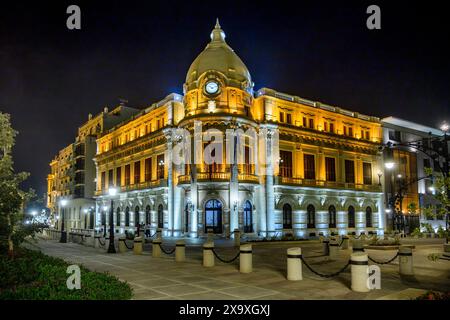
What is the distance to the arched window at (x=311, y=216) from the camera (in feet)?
158

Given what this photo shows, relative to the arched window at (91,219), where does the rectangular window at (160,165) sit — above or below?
above

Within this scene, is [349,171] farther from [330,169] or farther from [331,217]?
[331,217]

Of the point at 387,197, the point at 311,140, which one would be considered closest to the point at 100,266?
the point at 311,140

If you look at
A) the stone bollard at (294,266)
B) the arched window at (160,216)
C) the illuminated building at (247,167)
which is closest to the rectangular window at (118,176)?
the illuminated building at (247,167)

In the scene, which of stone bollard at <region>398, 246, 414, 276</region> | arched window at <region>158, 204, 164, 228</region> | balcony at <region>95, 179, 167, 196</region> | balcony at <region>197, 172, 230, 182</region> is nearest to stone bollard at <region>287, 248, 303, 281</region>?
stone bollard at <region>398, 246, 414, 276</region>

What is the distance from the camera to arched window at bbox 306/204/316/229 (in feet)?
158

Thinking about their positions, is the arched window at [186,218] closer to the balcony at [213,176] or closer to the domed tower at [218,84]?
the balcony at [213,176]

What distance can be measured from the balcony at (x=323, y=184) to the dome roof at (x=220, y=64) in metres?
11.1

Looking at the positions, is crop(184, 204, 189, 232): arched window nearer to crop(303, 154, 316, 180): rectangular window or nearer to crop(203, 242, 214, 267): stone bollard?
crop(303, 154, 316, 180): rectangular window

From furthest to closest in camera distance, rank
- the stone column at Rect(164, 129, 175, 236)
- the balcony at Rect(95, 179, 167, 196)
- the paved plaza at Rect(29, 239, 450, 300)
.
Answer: the balcony at Rect(95, 179, 167, 196)
the stone column at Rect(164, 129, 175, 236)
the paved plaza at Rect(29, 239, 450, 300)

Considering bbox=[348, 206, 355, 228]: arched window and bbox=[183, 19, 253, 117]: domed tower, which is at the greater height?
bbox=[183, 19, 253, 117]: domed tower

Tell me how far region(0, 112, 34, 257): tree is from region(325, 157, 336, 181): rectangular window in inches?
1527
